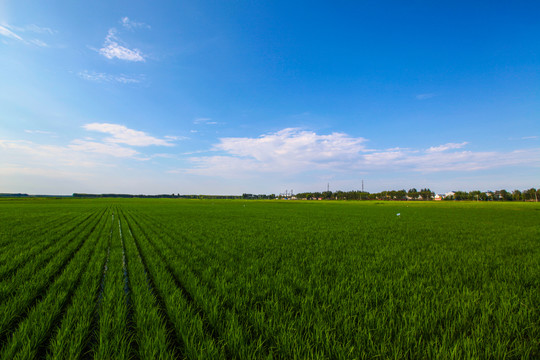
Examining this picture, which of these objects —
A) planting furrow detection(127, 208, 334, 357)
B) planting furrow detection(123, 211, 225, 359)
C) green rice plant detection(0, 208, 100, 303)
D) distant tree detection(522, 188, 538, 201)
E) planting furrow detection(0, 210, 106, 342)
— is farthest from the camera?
distant tree detection(522, 188, 538, 201)

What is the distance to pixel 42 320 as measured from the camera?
3494mm

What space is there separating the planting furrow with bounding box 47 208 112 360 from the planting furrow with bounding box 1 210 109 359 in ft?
0.49

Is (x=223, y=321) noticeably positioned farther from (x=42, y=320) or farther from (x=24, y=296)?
(x=24, y=296)

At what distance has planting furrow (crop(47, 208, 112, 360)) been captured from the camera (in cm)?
283

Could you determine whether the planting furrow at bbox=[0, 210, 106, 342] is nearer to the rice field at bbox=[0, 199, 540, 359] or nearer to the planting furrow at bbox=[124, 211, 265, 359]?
the rice field at bbox=[0, 199, 540, 359]

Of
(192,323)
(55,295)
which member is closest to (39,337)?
(55,295)

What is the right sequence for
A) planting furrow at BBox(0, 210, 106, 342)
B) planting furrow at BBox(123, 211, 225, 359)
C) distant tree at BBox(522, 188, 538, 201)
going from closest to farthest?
planting furrow at BBox(123, 211, 225, 359)
planting furrow at BBox(0, 210, 106, 342)
distant tree at BBox(522, 188, 538, 201)

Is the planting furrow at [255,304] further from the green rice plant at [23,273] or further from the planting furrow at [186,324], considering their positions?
the green rice plant at [23,273]

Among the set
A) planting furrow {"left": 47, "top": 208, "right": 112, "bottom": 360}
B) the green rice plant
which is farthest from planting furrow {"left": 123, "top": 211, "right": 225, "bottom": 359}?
the green rice plant

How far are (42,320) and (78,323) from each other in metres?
0.61

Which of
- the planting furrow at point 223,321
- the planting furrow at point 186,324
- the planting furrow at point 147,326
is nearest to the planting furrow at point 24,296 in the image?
the planting furrow at point 147,326

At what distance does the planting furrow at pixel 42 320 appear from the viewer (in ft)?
9.21

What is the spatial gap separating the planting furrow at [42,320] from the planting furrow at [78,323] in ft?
0.49

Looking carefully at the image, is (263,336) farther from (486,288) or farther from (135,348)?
(486,288)
